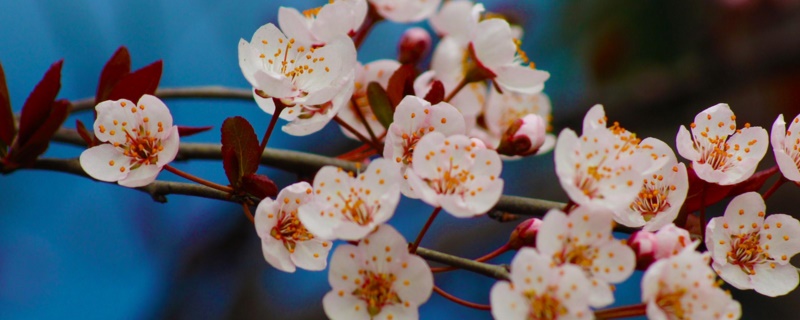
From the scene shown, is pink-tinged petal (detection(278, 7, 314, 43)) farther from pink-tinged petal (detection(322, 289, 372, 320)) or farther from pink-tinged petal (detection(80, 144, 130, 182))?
pink-tinged petal (detection(322, 289, 372, 320))

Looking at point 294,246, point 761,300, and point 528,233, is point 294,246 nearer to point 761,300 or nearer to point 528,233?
point 528,233

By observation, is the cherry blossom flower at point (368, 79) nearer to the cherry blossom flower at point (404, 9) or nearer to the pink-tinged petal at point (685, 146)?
the cherry blossom flower at point (404, 9)

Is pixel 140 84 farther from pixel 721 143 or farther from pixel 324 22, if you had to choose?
pixel 721 143

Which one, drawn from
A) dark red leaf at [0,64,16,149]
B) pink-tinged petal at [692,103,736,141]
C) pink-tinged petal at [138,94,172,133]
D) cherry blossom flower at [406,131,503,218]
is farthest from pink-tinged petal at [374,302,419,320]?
dark red leaf at [0,64,16,149]

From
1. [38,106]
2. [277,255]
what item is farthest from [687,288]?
[38,106]

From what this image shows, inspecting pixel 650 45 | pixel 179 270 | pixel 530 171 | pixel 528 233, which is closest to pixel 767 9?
pixel 650 45
